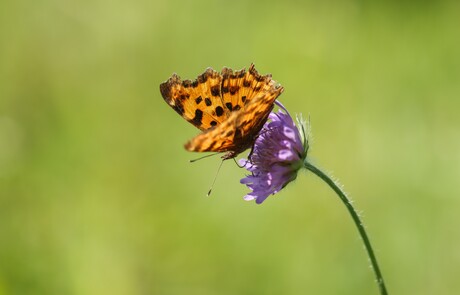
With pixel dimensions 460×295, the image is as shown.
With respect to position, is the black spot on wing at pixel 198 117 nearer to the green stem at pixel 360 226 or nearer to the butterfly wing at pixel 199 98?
the butterfly wing at pixel 199 98

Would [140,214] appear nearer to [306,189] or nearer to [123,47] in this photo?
[306,189]

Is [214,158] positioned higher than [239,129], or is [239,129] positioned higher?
[214,158]

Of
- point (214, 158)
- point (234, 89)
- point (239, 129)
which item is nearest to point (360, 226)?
point (239, 129)

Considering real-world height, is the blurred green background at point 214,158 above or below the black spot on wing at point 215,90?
above

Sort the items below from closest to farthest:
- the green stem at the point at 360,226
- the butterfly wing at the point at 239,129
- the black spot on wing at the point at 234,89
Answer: the green stem at the point at 360,226 < the butterfly wing at the point at 239,129 < the black spot on wing at the point at 234,89

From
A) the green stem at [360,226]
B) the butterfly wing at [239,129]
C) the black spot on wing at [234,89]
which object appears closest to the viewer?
the green stem at [360,226]

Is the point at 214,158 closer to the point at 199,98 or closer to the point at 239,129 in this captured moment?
the point at 199,98

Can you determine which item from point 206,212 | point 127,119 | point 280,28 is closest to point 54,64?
point 127,119

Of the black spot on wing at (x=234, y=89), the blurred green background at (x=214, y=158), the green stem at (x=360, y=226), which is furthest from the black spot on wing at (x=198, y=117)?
the blurred green background at (x=214, y=158)
